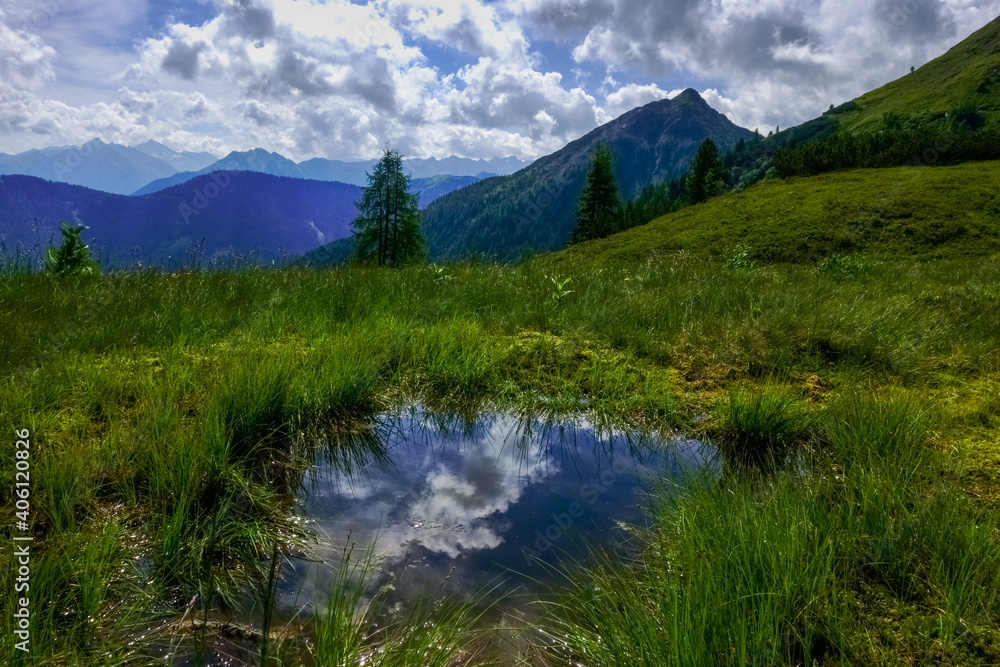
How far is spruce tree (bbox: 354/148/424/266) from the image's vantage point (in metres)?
43.5

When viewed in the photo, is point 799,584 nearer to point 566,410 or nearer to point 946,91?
point 566,410

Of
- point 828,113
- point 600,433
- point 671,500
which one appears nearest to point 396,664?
point 671,500

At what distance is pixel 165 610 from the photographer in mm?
2133

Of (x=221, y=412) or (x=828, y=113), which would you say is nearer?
(x=221, y=412)

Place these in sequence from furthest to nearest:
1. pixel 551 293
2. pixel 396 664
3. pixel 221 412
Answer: pixel 551 293
pixel 221 412
pixel 396 664

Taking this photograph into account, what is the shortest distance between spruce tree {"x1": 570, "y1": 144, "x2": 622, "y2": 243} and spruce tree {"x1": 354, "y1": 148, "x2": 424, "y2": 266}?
24.0 meters

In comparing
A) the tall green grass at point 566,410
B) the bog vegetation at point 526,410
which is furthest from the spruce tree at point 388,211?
the tall green grass at point 566,410

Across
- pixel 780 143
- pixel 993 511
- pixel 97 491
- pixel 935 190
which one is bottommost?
pixel 993 511

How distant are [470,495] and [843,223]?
29.7 meters

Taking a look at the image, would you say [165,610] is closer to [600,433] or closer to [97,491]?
[97,491]

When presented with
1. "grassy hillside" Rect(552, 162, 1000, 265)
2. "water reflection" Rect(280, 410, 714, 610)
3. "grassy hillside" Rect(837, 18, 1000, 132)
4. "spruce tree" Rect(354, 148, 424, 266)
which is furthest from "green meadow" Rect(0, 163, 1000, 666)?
"grassy hillside" Rect(837, 18, 1000, 132)

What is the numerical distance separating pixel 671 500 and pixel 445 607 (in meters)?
1.47

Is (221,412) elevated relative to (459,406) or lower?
A: elevated

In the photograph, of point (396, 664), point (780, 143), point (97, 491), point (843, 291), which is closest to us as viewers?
point (396, 664)
